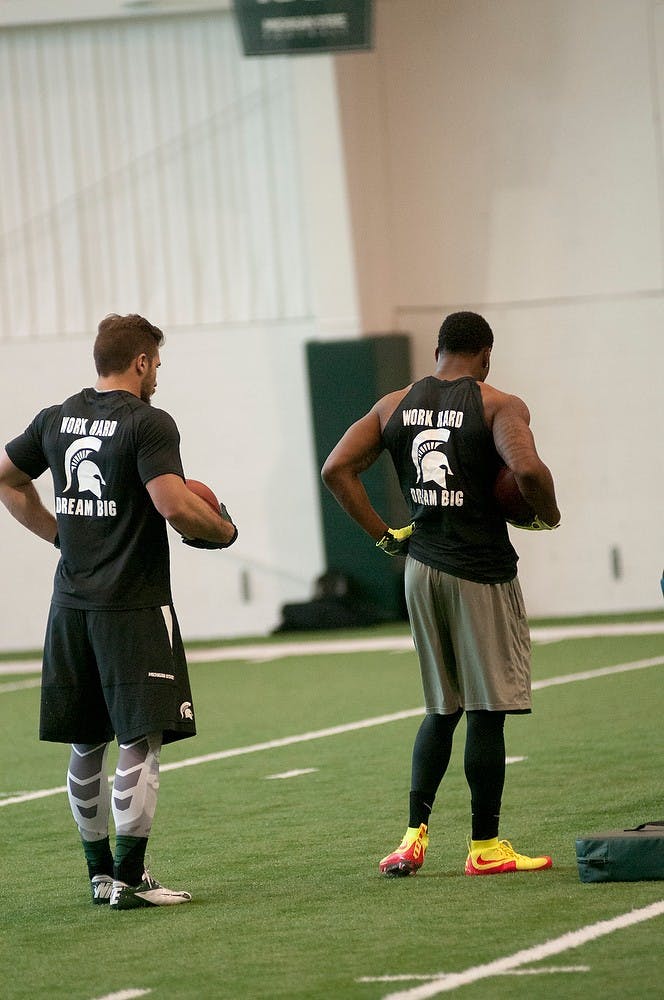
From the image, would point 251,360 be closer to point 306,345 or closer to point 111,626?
point 306,345

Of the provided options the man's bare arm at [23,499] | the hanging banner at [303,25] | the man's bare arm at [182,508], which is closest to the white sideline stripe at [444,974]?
the man's bare arm at [182,508]

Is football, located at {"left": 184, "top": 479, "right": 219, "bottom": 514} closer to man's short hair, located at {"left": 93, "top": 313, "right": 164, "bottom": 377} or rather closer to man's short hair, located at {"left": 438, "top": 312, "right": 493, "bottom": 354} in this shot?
man's short hair, located at {"left": 93, "top": 313, "right": 164, "bottom": 377}

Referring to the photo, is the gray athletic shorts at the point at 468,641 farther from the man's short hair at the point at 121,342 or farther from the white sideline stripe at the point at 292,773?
the white sideline stripe at the point at 292,773

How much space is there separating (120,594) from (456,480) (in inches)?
44.0

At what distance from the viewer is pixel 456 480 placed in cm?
555

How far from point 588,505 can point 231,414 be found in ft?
11.7

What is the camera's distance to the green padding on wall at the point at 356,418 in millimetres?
16156

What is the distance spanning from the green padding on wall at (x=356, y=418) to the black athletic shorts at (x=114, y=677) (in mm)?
10673

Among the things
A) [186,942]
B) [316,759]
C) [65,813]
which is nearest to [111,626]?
[186,942]

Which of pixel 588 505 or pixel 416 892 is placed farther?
pixel 588 505

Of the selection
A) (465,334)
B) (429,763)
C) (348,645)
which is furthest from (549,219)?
(429,763)

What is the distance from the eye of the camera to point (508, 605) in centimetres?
554

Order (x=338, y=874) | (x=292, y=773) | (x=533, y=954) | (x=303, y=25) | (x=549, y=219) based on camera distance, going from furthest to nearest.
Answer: (x=549, y=219), (x=303, y=25), (x=292, y=773), (x=338, y=874), (x=533, y=954)

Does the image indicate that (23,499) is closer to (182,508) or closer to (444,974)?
(182,508)
